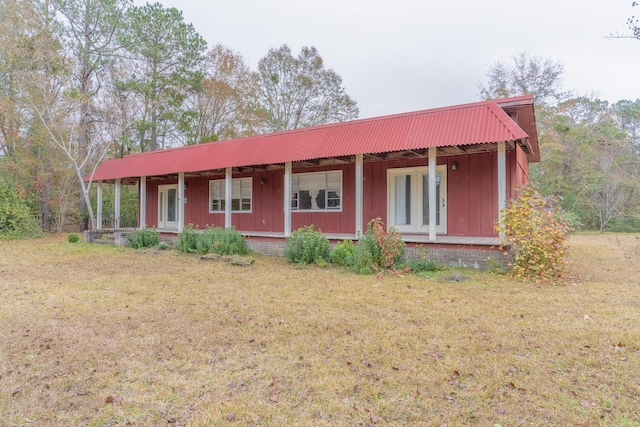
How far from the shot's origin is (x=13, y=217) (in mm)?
15789

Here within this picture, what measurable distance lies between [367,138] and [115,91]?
1608cm

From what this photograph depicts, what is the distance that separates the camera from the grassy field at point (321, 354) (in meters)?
2.46

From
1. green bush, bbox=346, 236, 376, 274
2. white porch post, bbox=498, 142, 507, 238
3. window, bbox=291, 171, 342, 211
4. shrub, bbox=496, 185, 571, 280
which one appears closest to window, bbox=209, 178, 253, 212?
window, bbox=291, 171, 342, 211

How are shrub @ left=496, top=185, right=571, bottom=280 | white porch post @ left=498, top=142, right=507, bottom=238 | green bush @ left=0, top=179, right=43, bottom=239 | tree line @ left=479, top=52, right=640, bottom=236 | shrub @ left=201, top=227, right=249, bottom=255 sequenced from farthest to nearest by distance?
tree line @ left=479, top=52, right=640, bottom=236 < green bush @ left=0, top=179, right=43, bottom=239 < shrub @ left=201, top=227, right=249, bottom=255 < white porch post @ left=498, top=142, right=507, bottom=238 < shrub @ left=496, top=185, right=571, bottom=280

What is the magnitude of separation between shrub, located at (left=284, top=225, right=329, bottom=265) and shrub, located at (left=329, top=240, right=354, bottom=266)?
0.25 metres

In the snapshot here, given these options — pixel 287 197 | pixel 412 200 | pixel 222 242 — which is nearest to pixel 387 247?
pixel 412 200

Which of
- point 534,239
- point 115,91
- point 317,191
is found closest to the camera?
point 534,239

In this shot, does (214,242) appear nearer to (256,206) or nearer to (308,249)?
(256,206)

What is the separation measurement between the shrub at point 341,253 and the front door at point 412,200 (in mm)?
1899

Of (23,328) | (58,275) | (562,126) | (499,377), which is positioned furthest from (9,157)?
(562,126)

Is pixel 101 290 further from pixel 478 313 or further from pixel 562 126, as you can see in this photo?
pixel 562 126

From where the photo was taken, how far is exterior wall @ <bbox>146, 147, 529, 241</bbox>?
27.6ft

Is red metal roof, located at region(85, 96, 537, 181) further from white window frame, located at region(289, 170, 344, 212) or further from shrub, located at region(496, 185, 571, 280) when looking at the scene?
shrub, located at region(496, 185, 571, 280)

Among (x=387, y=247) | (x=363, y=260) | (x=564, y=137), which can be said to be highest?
(x=564, y=137)
